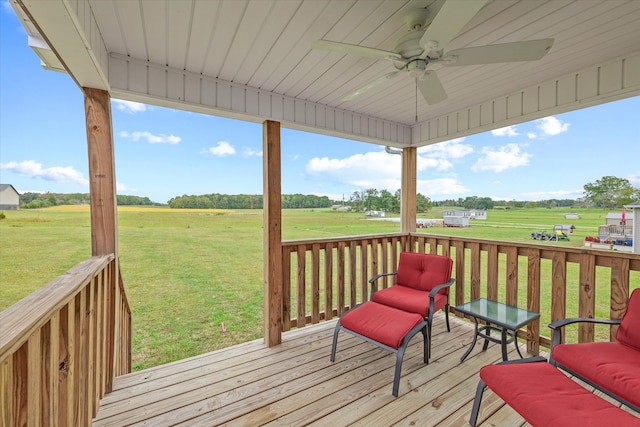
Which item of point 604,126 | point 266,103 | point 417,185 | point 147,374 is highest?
point 266,103

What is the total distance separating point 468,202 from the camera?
3.60 meters

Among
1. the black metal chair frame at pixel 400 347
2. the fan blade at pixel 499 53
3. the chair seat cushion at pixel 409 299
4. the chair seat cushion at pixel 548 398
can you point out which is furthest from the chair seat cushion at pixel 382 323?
the fan blade at pixel 499 53

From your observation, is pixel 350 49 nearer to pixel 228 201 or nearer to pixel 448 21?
pixel 448 21

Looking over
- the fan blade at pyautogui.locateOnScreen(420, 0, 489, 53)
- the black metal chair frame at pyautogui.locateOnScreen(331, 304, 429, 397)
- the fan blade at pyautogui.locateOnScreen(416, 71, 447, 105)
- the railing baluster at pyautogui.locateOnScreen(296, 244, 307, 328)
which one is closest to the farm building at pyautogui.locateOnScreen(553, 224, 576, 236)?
the black metal chair frame at pyautogui.locateOnScreen(331, 304, 429, 397)

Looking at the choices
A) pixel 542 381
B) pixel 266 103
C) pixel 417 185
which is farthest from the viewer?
pixel 417 185

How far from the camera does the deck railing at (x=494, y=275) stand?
2.43 meters

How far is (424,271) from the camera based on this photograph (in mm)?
3223

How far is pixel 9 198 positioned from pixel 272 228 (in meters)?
1.99

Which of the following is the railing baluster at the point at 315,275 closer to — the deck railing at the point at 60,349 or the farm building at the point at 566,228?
the deck railing at the point at 60,349

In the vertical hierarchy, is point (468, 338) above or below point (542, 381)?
below

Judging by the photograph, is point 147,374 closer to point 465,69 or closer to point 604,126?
point 465,69

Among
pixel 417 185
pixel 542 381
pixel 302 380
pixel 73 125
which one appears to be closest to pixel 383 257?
pixel 417 185

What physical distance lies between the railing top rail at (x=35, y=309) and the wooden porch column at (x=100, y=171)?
2.51 ft

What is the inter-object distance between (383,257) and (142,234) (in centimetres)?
318
